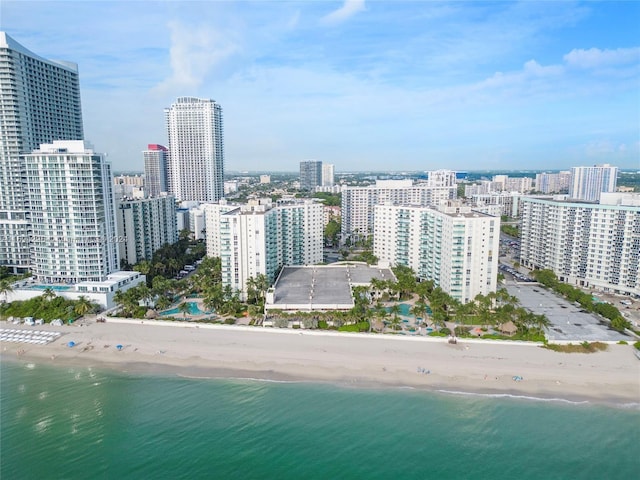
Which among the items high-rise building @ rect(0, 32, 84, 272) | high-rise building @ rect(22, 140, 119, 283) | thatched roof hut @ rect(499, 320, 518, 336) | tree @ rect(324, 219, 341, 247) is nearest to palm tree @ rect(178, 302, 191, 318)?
high-rise building @ rect(22, 140, 119, 283)

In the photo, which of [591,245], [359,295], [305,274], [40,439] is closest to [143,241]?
[305,274]

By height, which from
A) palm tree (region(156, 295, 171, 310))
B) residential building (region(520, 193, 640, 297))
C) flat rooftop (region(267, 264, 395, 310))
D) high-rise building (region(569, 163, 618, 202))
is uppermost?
high-rise building (region(569, 163, 618, 202))

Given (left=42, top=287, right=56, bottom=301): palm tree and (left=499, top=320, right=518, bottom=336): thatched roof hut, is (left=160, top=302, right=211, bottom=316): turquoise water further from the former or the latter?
(left=499, top=320, right=518, bottom=336): thatched roof hut

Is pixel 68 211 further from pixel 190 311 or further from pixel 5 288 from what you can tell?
pixel 190 311

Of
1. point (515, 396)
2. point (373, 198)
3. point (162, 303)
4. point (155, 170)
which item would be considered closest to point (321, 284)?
point (162, 303)

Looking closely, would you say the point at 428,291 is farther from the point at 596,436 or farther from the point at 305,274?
the point at 596,436
